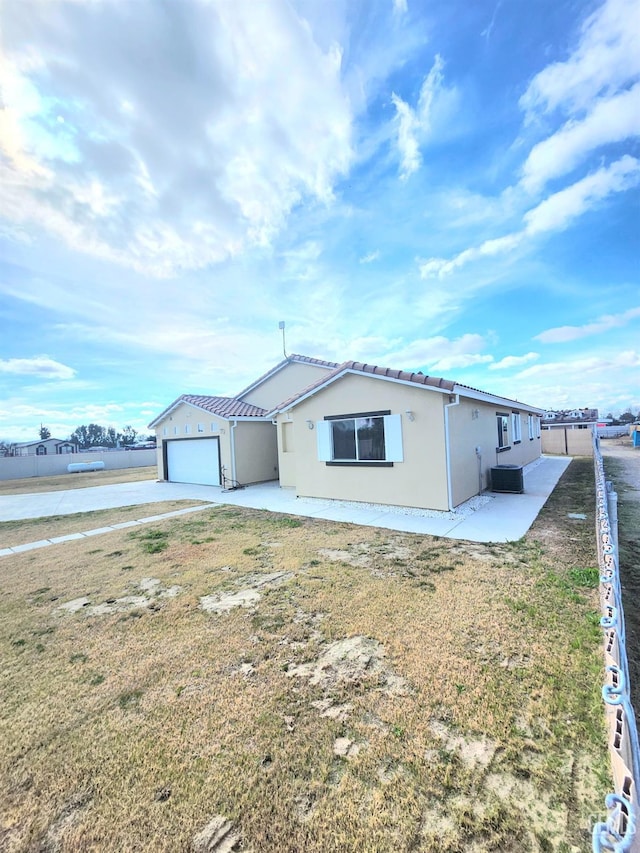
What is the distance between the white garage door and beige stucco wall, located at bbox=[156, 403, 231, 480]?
0.30m

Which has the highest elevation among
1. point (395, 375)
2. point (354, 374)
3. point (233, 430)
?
point (354, 374)

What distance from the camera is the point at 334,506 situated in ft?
33.8

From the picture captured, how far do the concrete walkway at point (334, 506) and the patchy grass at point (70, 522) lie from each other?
484 mm

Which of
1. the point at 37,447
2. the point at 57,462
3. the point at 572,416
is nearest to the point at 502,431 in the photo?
the point at 572,416

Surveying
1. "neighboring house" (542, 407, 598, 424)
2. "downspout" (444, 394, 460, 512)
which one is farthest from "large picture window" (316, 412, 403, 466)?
"neighboring house" (542, 407, 598, 424)

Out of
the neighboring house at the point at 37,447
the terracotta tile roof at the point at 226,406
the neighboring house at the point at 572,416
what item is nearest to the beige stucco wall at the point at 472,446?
the terracotta tile roof at the point at 226,406

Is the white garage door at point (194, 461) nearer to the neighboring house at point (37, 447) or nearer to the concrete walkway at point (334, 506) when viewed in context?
the concrete walkway at point (334, 506)

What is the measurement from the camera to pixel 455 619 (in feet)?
12.9

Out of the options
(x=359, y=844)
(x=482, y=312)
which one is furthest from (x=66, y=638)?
(x=482, y=312)

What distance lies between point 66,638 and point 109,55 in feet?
35.4

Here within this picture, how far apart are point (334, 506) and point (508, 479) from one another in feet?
17.3

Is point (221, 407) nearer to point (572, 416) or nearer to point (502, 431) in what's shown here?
point (502, 431)

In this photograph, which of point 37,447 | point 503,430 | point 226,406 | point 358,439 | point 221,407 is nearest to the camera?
point 358,439

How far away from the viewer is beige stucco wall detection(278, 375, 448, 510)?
28.7 ft
